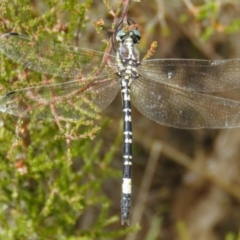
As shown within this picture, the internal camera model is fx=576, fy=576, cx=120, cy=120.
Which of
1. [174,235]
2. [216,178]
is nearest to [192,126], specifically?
[216,178]

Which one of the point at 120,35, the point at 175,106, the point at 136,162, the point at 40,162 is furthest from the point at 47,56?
the point at 136,162

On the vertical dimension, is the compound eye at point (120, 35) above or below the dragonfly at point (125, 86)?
above

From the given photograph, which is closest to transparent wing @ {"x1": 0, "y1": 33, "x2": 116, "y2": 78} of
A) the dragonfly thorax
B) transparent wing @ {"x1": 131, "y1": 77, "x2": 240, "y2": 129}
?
the dragonfly thorax

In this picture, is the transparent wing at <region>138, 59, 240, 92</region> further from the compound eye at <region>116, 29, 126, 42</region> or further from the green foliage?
the green foliage

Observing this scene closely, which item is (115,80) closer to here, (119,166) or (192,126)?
(192,126)

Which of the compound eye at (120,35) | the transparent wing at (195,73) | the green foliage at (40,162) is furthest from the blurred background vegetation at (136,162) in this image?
the transparent wing at (195,73)

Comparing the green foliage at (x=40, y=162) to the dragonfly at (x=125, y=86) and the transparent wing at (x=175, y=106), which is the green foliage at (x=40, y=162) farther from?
the transparent wing at (x=175, y=106)

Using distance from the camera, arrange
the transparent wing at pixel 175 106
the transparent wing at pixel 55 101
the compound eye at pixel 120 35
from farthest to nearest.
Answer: the transparent wing at pixel 175 106 → the compound eye at pixel 120 35 → the transparent wing at pixel 55 101
